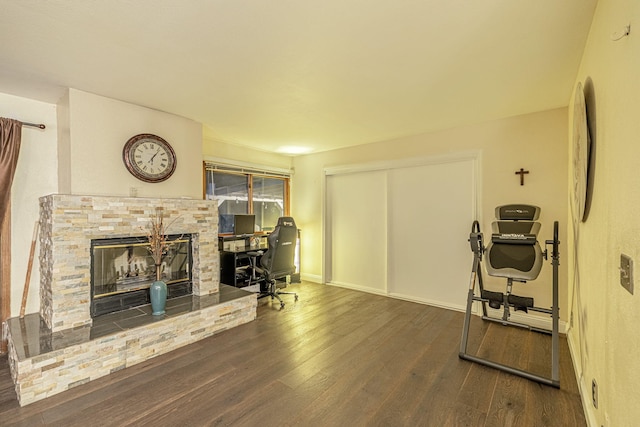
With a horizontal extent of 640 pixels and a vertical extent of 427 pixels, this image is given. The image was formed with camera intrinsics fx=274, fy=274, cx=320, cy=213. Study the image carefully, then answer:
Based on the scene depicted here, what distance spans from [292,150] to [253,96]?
228 centimetres

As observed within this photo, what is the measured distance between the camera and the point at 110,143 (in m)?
2.74

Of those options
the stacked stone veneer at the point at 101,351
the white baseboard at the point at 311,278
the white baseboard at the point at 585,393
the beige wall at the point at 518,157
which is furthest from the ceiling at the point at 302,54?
the white baseboard at the point at 311,278

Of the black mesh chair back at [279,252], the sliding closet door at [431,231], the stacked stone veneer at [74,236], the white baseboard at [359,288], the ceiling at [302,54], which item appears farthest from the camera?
the white baseboard at [359,288]

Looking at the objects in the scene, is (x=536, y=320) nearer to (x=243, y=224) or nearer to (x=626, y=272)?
(x=626, y=272)

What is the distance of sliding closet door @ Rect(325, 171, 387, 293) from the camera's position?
4441 mm

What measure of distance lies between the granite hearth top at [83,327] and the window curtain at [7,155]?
982 millimetres

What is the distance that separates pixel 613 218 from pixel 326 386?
1.99m

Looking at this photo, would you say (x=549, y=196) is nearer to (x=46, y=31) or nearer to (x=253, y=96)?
(x=253, y=96)

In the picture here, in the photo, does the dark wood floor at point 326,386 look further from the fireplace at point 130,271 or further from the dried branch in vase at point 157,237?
the dried branch in vase at point 157,237

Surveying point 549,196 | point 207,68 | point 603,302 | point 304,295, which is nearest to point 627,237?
point 603,302

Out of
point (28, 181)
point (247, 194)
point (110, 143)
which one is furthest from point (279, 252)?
point (28, 181)

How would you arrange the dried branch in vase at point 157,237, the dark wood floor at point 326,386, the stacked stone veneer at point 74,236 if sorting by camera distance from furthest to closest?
the dried branch in vase at point 157,237 → the stacked stone veneer at point 74,236 → the dark wood floor at point 326,386

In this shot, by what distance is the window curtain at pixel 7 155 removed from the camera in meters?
2.46

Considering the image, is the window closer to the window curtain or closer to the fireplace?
the fireplace
